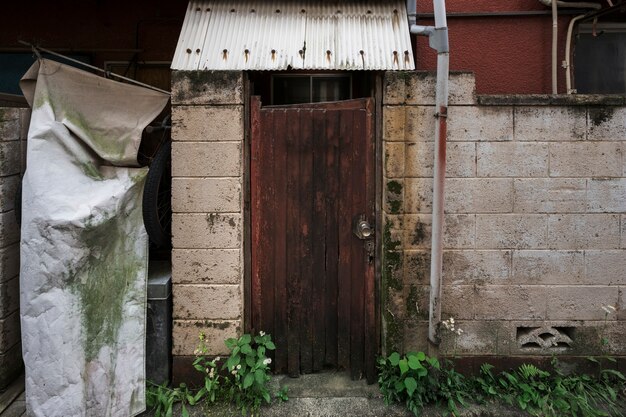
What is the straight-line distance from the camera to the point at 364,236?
3916mm

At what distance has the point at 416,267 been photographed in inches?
154

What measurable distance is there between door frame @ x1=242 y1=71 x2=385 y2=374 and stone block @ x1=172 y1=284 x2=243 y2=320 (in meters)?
0.14

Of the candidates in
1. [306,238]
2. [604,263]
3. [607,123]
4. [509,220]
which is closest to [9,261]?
[306,238]

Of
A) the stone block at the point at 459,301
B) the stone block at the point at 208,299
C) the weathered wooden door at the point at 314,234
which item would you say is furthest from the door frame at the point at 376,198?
the stone block at the point at 459,301

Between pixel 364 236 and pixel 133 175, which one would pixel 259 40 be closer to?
pixel 133 175

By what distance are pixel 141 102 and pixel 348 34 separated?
1954 millimetres

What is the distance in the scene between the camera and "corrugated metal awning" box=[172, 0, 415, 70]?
150 inches

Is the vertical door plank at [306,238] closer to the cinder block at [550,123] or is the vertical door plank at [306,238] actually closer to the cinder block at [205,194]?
the cinder block at [205,194]

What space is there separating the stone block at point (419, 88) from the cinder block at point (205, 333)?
2396 mm

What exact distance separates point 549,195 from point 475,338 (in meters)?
1.41

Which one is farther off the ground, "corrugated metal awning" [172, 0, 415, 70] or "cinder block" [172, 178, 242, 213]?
"corrugated metal awning" [172, 0, 415, 70]

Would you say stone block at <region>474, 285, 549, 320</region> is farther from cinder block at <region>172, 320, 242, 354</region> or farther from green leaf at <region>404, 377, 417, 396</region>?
cinder block at <region>172, 320, 242, 354</region>

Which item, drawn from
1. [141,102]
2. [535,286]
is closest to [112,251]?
[141,102]

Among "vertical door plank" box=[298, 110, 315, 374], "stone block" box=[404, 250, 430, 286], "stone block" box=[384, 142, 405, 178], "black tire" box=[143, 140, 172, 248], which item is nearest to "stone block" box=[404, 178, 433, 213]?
"stone block" box=[384, 142, 405, 178]
